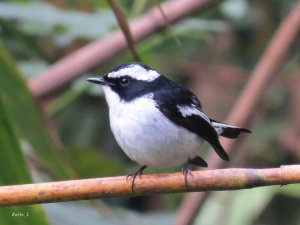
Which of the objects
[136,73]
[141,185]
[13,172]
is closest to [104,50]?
[136,73]

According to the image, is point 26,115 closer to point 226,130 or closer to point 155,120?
point 155,120

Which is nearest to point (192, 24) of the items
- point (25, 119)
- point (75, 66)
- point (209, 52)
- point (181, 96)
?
point (75, 66)

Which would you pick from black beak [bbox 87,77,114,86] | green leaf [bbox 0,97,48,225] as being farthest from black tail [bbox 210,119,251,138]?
green leaf [bbox 0,97,48,225]

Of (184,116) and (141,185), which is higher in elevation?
(141,185)

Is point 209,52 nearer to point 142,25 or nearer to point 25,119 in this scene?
point 142,25

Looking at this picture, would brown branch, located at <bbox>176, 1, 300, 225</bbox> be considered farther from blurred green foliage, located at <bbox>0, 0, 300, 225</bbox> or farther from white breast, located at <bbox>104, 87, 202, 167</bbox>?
white breast, located at <bbox>104, 87, 202, 167</bbox>

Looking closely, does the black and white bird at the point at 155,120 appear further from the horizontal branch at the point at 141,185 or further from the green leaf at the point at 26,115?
the horizontal branch at the point at 141,185

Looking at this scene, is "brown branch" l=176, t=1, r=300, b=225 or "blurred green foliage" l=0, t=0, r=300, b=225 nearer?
"blurred green foliage" l=0, t=0, r=300, b=225
